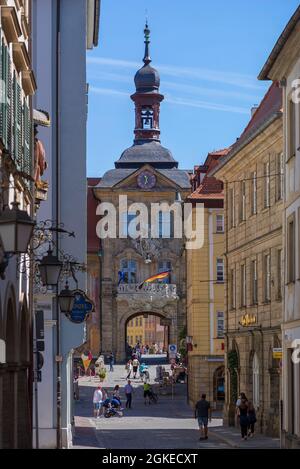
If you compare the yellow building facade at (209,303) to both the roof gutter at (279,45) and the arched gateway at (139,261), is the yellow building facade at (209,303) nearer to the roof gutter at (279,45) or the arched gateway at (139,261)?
the roof gutter at (279,45)

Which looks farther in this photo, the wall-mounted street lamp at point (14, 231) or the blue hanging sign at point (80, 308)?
the blue hanging sign at point (80, 308)

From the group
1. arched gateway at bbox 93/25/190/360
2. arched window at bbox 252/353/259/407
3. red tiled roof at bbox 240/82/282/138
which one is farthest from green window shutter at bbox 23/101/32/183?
arched gateway at bbox 93/25/190/360

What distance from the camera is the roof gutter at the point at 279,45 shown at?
1124 inches

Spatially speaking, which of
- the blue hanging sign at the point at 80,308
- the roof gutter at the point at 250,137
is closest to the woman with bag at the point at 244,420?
the roof gutter at the point at 250,137

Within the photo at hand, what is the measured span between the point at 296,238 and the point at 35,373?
31.5 feet

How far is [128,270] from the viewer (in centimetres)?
10762

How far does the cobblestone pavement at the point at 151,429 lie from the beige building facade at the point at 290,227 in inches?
165

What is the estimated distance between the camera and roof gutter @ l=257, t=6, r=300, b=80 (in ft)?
93.7

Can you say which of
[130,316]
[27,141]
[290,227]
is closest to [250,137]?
[290,227]

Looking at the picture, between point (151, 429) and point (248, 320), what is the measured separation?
5.21m

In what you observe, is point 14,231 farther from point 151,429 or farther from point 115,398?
point 115,398

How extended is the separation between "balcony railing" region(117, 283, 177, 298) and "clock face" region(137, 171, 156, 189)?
7585 millimetres
